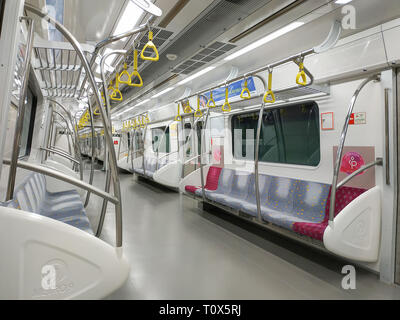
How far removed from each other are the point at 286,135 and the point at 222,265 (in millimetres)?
2294

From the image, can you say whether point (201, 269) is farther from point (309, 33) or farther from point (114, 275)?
point (309, 33)

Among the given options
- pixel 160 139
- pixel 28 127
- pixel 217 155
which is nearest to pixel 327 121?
pixel 217 155

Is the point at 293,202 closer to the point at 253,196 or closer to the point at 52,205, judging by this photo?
the point at 253,196

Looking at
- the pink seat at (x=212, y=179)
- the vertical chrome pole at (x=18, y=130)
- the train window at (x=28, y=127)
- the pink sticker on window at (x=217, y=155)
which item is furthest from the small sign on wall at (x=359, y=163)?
the train window at (x=28, y=127)

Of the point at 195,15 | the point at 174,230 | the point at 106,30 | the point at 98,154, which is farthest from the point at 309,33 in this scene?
the point at 98,154

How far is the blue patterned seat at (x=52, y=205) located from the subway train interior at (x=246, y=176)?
0.03 metres

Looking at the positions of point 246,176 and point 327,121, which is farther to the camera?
point 246,176

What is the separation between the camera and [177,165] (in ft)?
22.7

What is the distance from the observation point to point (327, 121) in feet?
11.3

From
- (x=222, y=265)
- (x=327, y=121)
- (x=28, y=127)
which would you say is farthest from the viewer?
(x=28, y=127)

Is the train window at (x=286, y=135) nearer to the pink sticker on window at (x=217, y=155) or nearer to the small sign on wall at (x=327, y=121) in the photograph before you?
the small sign on wall at (x=327, y=121)

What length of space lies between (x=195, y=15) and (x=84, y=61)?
190 cm

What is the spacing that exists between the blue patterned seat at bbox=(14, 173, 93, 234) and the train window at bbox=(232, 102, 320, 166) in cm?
291

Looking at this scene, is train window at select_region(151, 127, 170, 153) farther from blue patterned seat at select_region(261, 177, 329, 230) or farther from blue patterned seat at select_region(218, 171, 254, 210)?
blue patterned seat at select_region(261, 177, 329, 230)
